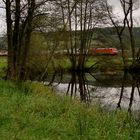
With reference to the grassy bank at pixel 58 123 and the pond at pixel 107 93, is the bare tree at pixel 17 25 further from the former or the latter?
the grassy bank at pixel 58 123

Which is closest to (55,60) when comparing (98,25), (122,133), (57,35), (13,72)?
(98,25)

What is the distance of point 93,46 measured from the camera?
53906mm

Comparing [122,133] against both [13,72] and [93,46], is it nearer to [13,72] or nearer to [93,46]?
[13,72]

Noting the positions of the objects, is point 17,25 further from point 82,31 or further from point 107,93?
point 82,31

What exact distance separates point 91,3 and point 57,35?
595 inches

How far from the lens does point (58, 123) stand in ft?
34.3

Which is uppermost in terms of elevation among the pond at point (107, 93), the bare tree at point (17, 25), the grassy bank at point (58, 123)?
the bare tree at point (17, 25)

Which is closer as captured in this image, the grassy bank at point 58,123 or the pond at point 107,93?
the grassy bank at point 58,123

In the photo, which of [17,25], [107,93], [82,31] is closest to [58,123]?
[17,25]

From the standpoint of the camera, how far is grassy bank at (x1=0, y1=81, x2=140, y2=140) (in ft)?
30.3

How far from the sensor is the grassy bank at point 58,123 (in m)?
9.23

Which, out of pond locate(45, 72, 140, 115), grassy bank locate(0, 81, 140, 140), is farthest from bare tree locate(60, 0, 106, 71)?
grassy bank locate(0, 81, 140, 140)

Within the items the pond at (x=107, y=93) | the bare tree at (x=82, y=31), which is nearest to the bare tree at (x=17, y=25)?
the pond at (x=107, y=93)

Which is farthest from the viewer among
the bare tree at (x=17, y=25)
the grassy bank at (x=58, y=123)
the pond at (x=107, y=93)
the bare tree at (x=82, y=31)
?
the bare tree at (x=82, y=31)
